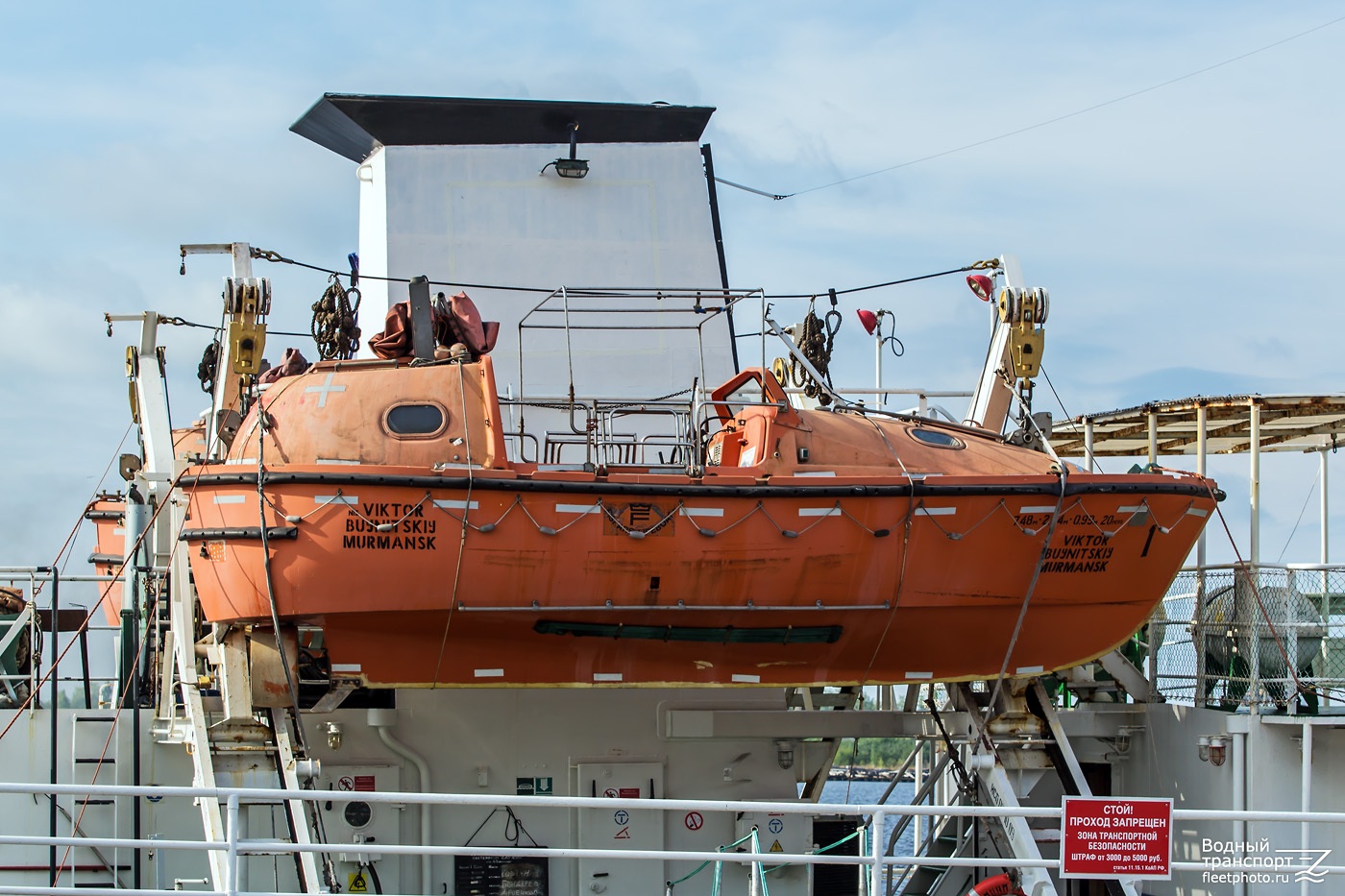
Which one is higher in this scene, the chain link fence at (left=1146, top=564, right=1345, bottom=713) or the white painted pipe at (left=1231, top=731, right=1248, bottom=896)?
the chain link fence at (left=1146, top=564, right=1345, bottom=713)

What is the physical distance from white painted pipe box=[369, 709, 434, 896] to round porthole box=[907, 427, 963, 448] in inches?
166

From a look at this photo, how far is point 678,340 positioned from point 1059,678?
4.32m

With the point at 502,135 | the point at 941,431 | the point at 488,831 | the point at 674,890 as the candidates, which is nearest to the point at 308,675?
the point at 488,831

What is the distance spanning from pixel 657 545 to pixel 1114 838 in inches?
134

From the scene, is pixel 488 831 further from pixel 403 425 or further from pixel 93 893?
pixel 93 893

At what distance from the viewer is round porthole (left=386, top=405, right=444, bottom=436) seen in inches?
374

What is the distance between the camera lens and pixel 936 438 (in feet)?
33.9

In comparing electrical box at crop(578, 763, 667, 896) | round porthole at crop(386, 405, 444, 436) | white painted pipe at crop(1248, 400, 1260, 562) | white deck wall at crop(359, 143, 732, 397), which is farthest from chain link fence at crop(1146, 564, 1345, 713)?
round porthole at crop(386, 405, 444, 436)

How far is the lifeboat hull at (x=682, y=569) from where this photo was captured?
9227mm

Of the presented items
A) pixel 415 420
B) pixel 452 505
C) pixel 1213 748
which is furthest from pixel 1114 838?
pixel 415 420

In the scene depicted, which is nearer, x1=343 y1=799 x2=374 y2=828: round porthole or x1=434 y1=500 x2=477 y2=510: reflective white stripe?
x1=434 y1=500 x2=477 y2=510: reflective white stripe

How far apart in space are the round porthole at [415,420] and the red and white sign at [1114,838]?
4512mm

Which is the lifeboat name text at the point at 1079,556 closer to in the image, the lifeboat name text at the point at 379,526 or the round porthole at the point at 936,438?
the round porthole at the point at 936,438

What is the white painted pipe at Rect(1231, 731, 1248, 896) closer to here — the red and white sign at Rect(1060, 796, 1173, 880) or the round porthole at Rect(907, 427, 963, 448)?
the round porthole at Rect(907, 427, 963, 448)
